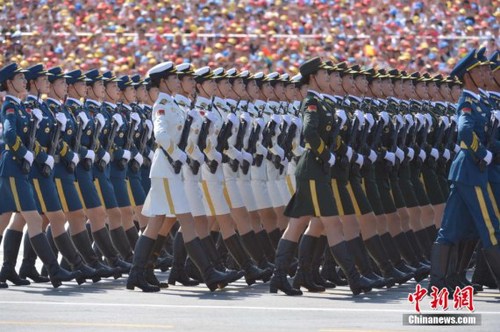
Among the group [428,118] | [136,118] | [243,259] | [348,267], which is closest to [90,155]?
[136,118]

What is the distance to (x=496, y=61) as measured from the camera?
39.9 feet

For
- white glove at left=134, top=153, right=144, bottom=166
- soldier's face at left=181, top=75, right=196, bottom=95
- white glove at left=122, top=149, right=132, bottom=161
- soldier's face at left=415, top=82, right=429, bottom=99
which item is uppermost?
soldier's face at left=181, top=75, right=196, bottom=95

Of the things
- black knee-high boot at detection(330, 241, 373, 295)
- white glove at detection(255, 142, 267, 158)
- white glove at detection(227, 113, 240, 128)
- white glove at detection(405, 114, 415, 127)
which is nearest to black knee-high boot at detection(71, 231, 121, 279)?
white glove at detection(227, 113, 240, 128)

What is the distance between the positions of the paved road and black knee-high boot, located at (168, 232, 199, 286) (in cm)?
13

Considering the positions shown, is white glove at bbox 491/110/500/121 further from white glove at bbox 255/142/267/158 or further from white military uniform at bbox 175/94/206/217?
white glove at bbox 255/142/267/158

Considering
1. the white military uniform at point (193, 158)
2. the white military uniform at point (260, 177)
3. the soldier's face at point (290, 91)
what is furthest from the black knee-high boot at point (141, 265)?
the soldier's face at point (290, 91)

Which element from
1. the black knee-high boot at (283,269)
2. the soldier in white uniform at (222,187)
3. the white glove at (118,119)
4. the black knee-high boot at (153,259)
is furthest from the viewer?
the white glove at (118,119)

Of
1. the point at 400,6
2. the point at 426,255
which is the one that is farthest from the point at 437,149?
the point at 400,6

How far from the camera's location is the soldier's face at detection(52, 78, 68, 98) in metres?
13.8

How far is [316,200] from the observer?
1180 centimetres

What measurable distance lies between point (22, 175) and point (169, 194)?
1475 millimetres

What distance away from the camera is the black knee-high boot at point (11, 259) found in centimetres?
1310

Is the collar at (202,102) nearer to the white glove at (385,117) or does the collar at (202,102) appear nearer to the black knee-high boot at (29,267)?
the white glove at (385,117)

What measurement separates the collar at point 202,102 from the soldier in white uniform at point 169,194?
2.22ft
